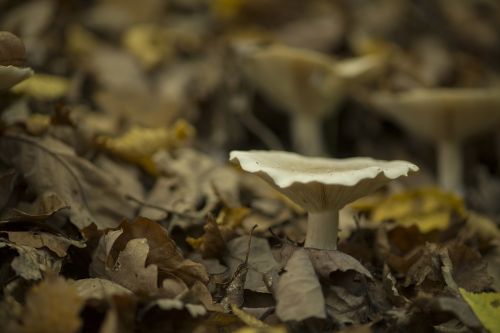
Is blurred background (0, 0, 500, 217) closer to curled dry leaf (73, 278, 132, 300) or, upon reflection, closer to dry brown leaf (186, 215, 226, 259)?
dry brown leaf (186, 215, 226, 259)

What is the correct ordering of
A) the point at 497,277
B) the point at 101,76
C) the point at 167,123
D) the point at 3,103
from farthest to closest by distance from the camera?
1. the point at 101,76
2. the point at 167,123
3. the point at 3,103
4. the point at 497,277

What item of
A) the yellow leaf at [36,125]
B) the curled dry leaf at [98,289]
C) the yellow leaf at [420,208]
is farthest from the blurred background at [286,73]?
the curled dry leaf at [98,289]

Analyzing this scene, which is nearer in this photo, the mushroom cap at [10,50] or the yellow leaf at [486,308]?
the yellow leaf at [486,308]

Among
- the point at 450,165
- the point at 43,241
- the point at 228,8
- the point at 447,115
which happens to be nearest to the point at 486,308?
the point at 43,241

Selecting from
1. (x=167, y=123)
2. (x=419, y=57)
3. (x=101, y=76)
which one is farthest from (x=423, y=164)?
(x=101, y=76)

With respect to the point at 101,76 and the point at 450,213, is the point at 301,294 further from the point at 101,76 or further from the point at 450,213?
the point at 101,76

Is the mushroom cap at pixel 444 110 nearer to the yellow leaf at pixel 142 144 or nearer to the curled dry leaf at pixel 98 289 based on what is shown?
the yellow leaf at pixel 142 144

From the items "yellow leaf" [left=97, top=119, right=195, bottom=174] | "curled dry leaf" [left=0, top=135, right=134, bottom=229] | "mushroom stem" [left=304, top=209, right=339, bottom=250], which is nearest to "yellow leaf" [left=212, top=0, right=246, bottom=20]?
"yellow leaf" [left=97, top=119, right=195, bottom=174]
